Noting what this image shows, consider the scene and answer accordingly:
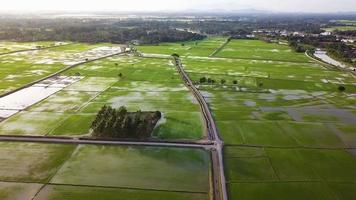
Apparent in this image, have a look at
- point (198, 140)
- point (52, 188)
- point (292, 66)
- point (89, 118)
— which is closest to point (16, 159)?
point (52, 188)

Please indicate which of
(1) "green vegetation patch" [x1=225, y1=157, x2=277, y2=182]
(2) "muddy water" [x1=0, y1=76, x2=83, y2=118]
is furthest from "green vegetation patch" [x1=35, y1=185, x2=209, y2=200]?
(2) "muddy water" [x1=0, y1=76, x2=83, y2=118]

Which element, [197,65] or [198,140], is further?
[197,65]

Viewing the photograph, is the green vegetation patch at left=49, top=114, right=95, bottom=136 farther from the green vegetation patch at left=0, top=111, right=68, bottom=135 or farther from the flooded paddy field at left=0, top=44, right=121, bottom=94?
the flooded paddy field at left=0, top=44, right=121, bottom=94

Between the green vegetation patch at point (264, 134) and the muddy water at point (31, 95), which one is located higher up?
the muddy water at point (31, 95)

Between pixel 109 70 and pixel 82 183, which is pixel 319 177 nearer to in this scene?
pixel 82 183

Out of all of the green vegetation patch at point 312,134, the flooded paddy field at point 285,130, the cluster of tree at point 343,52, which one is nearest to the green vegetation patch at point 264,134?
the flooded paddy field at point 285,130

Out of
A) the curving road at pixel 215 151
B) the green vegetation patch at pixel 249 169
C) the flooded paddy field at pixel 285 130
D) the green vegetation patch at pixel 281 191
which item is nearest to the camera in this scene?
the green vegetation patch at pixel 281 191

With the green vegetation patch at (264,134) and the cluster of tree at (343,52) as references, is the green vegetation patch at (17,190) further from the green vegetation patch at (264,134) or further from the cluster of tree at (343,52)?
the cluster of tree at (343,52)
